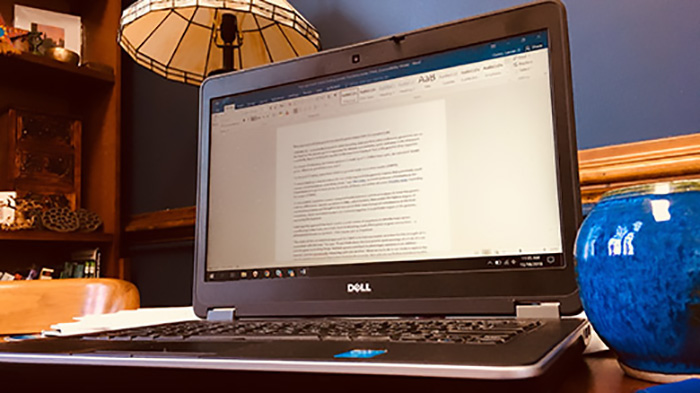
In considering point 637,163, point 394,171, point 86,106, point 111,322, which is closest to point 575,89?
point 637,163

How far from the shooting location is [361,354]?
31 centimetres

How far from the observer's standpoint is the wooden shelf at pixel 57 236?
5.12 ft

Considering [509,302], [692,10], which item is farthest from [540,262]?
[692,10]

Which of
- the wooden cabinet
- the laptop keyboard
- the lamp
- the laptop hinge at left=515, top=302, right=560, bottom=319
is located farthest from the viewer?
the wooden cabinet

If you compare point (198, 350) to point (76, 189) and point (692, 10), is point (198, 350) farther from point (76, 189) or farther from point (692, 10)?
point (76, 189)

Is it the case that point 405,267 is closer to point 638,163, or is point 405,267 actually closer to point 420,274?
point 420,274

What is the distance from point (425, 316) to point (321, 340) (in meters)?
0.23

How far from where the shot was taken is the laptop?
0.54 m

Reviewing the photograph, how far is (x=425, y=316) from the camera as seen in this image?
60cm

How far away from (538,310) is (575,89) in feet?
2.09

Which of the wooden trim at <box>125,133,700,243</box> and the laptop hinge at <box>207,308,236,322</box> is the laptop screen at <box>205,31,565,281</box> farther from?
the wooden trim at <box>125,133,700,243</box>

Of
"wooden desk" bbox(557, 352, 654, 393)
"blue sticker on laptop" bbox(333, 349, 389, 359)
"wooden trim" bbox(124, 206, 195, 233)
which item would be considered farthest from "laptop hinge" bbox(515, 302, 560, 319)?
"wooden trim" bbox(124, 206, 195, 233)

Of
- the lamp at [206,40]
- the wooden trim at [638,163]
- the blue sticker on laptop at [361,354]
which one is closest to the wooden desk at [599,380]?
the blue sticker on laptop at [361,354]

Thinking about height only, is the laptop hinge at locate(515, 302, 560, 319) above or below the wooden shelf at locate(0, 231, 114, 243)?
below
